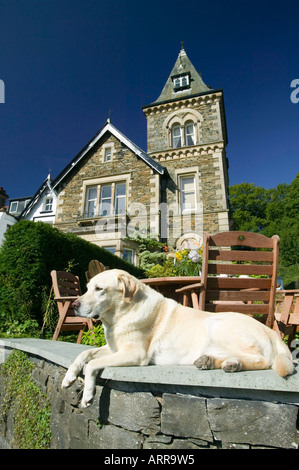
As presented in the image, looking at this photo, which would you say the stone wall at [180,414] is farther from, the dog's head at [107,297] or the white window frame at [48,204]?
the white window frame at [48,204]

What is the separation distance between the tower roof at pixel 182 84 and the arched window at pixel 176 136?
229 cm

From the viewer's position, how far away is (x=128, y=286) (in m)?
2.00

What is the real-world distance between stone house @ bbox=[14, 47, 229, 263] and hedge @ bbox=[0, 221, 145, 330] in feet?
23.1

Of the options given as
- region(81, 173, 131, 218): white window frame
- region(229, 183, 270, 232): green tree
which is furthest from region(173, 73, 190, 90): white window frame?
region(229, 183, 270, 232): green tree

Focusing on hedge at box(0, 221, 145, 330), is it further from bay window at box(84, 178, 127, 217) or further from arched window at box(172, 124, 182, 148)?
arched window at box(172, 124, 182, 148)

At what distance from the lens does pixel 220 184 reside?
48.3 ft

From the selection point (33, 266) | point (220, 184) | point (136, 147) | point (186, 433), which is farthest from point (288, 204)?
point (186, 433)

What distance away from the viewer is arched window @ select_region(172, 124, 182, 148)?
Answer: 16703mm

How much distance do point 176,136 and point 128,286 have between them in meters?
16.5

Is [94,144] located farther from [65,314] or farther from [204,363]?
[204,363]

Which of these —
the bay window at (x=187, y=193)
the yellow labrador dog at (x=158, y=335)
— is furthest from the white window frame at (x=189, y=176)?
the yellow labrador dog at (x=158, y=335)

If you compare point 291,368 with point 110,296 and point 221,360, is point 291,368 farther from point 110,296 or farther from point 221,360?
point 110,296

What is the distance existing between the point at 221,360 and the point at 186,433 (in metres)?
0.47

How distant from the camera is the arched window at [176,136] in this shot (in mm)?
16703
